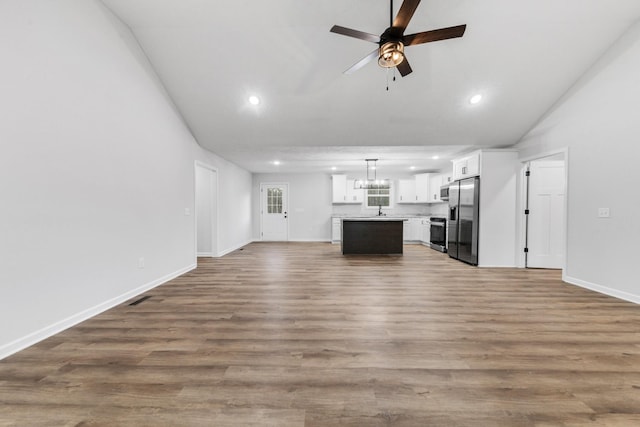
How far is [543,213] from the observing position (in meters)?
4.72

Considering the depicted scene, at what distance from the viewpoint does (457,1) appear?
2721mm

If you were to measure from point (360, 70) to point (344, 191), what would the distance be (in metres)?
5.19

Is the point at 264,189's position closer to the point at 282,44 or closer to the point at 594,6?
the point at 282,44

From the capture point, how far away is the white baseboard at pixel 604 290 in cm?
303

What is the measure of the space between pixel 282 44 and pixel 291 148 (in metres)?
2.28

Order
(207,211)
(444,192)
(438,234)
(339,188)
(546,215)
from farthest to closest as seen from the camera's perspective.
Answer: (339,188) < (444,192) < (438,234) < (207,211) < (546,215)

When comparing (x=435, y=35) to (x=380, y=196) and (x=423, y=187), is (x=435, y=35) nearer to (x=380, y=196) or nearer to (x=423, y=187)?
(x=423, y=187)

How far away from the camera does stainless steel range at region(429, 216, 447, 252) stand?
6609 mm

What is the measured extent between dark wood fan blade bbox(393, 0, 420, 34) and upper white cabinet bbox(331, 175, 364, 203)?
6.31 meters

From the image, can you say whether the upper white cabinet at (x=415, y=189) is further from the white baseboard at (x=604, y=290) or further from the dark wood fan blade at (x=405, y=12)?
the dark wood fan blade at (x=405, y=12)

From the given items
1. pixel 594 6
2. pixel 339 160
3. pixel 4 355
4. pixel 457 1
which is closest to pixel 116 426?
pixel 4 355

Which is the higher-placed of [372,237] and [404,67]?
[404,67]

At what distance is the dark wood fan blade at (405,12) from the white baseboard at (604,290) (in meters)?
4.09

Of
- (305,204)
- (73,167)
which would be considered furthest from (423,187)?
(73,167)
